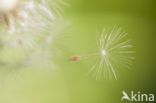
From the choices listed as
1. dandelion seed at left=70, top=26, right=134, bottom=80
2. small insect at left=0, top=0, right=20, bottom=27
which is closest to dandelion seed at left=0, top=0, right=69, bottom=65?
small insect at left=0, top=0, right=20, bottom=27

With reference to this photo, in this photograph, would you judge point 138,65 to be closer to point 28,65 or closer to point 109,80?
point 109,80

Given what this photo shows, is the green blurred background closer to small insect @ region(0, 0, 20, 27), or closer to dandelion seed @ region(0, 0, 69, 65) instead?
dandelion seed @ region(0, 0, 69, 65)

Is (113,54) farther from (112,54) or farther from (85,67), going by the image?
(85,67)

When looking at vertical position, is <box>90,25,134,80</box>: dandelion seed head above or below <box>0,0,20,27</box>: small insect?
below

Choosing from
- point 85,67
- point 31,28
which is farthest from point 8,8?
point 85,67

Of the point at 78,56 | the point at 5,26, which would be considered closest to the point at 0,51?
the point at 5,26
